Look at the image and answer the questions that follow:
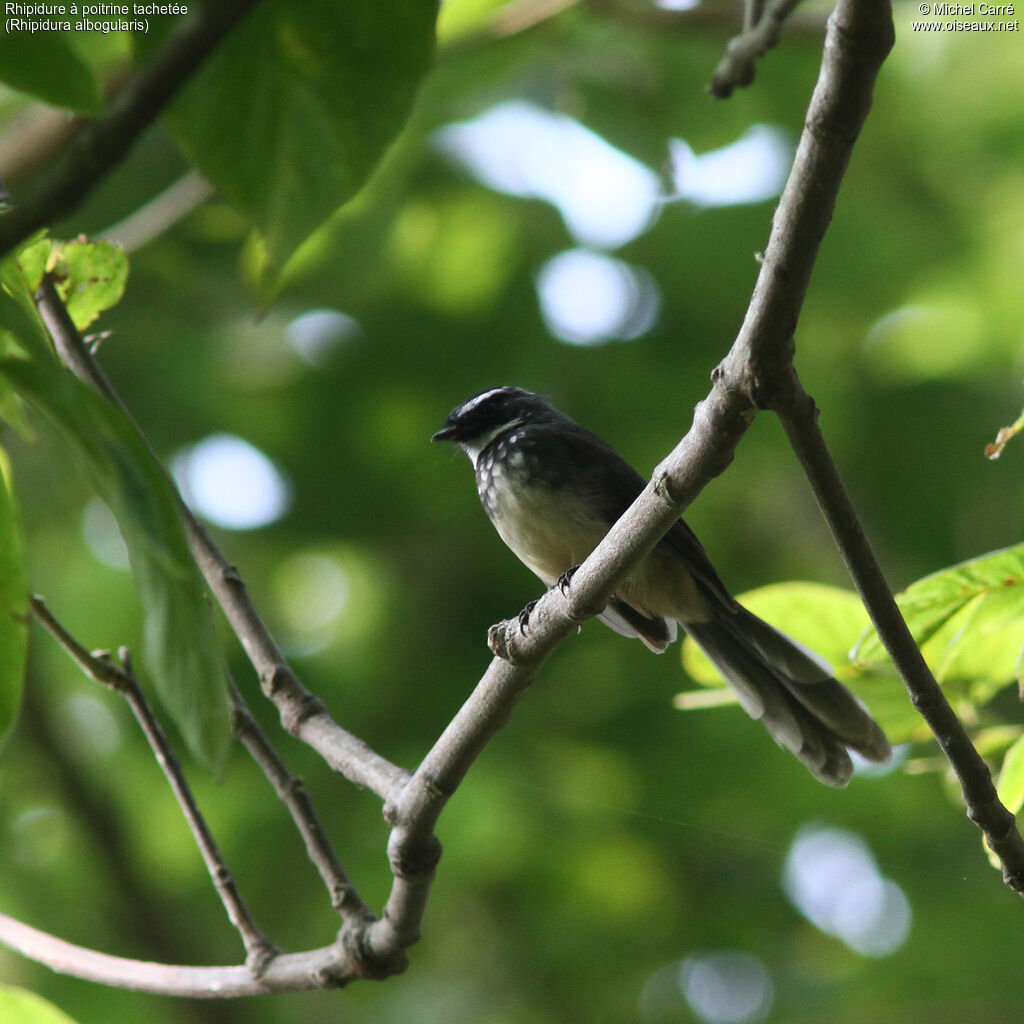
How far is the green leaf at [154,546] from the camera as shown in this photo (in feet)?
2.60

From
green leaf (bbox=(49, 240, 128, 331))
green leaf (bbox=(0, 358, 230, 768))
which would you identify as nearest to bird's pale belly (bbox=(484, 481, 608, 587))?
green leaf (bbox=(49, 240, 128, 331))

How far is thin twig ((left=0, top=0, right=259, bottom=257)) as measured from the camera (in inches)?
27.2

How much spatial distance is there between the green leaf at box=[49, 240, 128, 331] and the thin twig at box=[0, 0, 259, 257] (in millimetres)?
1389

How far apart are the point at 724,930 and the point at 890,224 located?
325cm

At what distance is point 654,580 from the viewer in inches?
131

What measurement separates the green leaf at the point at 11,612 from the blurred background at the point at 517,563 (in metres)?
3.74

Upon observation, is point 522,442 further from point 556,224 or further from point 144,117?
point 144,117

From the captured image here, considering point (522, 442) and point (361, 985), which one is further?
point (361, 985)

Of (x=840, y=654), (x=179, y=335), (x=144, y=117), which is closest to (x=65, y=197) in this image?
(x=144, y=117)

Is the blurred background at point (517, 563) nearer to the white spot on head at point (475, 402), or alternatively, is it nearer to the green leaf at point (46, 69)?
the white spot on head at point (475, 402)

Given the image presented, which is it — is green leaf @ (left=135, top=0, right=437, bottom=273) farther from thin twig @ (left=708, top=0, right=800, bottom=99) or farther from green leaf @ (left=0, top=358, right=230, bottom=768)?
thin twig @ (left=708, top=0, right=800, bottom=99)

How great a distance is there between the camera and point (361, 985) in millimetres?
5422

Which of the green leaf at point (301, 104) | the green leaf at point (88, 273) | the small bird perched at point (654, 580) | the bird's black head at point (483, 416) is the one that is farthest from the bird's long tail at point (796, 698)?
the green leaf at point (301, 104)

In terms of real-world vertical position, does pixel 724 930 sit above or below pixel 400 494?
below
